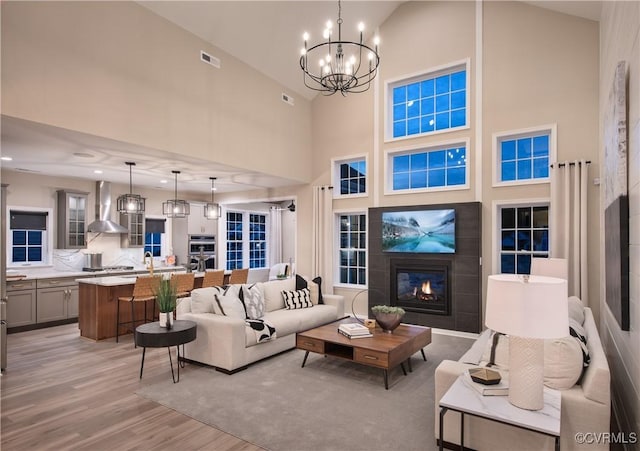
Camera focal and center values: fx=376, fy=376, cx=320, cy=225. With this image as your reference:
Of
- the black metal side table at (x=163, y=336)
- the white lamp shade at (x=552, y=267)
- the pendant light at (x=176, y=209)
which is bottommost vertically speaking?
the black metal side table at (x=163, y=336)

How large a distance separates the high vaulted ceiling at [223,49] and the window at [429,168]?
209 centimetres

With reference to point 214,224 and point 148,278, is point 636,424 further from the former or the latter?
point 214,224

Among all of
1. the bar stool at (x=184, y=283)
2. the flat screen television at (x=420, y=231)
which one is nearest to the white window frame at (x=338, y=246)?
the flat screen television at (x=420, y=231)

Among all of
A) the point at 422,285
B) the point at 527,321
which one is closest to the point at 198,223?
the point at 422,285

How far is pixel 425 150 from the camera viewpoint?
21.4 feet

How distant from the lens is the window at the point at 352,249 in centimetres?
735

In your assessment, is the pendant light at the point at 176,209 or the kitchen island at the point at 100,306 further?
the pendant light at the point at 176,209

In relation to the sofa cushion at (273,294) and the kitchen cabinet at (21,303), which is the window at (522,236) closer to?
the sofa cushion at (273,294)

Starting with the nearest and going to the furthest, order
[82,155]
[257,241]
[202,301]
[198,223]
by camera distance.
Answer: [202,301]
[82,155]
[198,223]
[257,241]

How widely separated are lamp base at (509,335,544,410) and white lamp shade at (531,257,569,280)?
112 inches

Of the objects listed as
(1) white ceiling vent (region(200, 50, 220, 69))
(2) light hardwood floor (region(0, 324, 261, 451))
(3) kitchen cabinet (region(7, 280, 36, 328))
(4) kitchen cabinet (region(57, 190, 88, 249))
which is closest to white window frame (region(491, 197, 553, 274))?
(2) light hardwood floor (region(0, 324, 261, 451))

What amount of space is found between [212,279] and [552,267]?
5165 millimetres

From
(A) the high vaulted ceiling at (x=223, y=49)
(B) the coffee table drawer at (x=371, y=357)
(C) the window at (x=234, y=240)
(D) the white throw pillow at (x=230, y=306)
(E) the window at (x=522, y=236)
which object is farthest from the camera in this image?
(C) the window at (x=234, y=240)

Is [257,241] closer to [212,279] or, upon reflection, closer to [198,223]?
[198,223]
